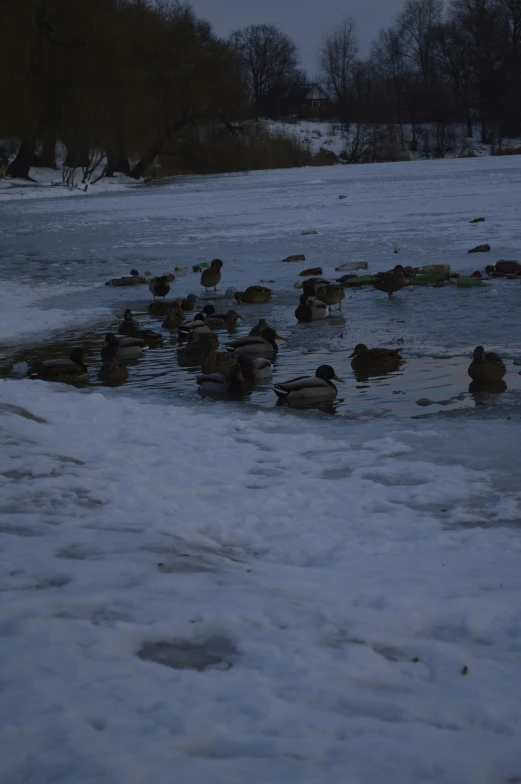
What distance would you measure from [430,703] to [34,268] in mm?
12981

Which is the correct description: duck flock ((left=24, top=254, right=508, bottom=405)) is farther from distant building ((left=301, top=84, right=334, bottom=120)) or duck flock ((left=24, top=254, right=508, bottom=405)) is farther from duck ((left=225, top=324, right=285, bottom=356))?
distant building ((left=301, top=84, right=334, bottom=120))

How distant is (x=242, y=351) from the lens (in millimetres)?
7852

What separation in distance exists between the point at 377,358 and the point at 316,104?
73.6 meters

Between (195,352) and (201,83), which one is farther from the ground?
(201,83)

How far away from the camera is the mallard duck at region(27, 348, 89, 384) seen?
7.32m

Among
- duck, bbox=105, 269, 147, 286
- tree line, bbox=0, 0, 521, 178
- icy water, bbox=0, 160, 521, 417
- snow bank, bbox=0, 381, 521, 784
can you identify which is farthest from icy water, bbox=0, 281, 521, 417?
tree line, bbox=0, 0, 521, 178

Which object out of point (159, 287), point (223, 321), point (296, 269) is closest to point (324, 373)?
point (223, 321)

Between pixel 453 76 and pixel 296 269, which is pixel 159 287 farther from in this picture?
pixel 453 76

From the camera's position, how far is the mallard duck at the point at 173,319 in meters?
9.58

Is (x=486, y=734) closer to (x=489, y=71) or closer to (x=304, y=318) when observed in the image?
(x=304, y=318)

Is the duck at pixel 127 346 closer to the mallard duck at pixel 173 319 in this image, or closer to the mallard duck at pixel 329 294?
the mallard duck at pixel 173 319

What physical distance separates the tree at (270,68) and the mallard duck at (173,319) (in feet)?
224

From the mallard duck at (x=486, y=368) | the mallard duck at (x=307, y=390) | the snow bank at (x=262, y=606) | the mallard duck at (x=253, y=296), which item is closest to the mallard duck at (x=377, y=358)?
the mallard duck at (x=307, y=390)

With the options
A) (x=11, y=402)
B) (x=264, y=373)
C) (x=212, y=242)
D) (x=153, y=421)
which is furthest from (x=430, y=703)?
(x=212, y=242)
